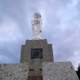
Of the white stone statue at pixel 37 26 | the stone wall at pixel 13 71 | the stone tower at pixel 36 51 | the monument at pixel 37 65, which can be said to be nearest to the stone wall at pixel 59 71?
the monument at pixel 37 65

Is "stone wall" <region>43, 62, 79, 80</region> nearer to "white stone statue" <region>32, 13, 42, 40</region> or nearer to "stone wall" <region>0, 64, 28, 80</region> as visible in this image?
"stone wall" <region>0, 64, 28, 80</region>

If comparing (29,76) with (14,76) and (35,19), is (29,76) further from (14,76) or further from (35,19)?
(35,19)

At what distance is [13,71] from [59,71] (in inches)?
103

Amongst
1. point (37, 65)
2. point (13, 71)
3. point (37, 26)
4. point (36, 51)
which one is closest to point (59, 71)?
point (37, 65)

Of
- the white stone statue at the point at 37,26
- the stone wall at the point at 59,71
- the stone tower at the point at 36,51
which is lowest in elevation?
the stone wall at the point at 59,71

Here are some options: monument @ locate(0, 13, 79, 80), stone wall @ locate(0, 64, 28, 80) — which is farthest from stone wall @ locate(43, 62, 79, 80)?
stone wall @ locate(0, 64, 28, 80)

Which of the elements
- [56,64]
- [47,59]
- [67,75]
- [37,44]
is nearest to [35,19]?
[37,44]

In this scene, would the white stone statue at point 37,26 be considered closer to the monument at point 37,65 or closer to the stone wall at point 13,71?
the monument at point 37,65

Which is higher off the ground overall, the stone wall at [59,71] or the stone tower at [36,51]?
the stone tower at [36,51]

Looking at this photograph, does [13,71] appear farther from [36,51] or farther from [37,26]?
[37,26]

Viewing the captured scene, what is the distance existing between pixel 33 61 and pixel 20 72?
1.66 m

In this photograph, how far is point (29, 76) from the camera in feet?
35.7

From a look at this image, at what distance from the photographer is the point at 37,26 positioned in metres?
13.4

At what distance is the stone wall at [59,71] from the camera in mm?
10339
